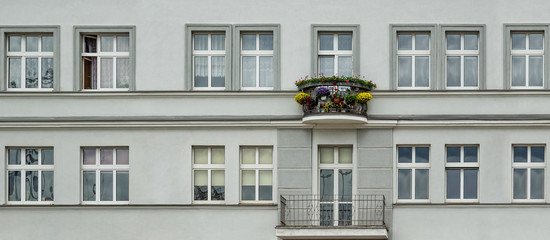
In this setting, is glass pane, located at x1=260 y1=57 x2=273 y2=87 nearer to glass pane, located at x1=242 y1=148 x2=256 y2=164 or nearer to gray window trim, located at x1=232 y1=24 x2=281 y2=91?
gray window trim, located at x1=232 y1=24 x2=281 y2=91

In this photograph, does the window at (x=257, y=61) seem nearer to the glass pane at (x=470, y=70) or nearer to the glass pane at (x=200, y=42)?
the glass pane at (x=200, y=42)

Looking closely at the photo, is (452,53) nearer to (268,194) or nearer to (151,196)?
(268,194)

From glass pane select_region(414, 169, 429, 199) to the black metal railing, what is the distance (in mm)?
1030

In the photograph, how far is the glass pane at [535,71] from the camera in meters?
15.2

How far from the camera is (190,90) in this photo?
14984 millimetres

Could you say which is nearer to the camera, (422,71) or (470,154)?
(470,154)

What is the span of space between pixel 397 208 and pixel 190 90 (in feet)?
19.7

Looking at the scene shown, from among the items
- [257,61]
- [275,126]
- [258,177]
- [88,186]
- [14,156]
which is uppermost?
[257,61]

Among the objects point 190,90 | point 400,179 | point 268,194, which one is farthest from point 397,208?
point 190,90

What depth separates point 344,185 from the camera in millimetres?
15078

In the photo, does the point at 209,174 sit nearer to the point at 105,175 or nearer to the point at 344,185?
the point at 105,175

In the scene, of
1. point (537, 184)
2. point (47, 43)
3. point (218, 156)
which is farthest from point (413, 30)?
point (47, 43)

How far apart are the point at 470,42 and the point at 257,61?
217 inches

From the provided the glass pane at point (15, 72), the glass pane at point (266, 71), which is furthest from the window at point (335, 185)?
the glass pane at point (15, 72)
